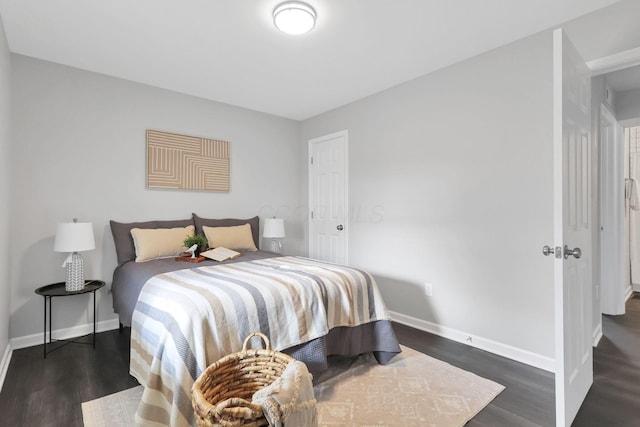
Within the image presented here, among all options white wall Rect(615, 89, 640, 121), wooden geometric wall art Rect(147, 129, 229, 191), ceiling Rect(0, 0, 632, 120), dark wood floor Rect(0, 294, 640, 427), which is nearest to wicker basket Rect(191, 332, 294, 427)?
dark wood floor Rect(0, 294, 640, 427)

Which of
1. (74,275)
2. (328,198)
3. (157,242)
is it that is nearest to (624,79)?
(328,198)

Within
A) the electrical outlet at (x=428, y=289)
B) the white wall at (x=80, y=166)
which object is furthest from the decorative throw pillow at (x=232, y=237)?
the electrical outlet at (x=428, y=289)

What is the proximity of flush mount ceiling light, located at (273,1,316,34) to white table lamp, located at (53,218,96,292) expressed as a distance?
7.15 feet

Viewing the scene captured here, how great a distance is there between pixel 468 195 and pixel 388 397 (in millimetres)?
1715

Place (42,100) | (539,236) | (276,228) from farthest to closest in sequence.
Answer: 1. (276,228)
2. (42,100)
3. (539,236)

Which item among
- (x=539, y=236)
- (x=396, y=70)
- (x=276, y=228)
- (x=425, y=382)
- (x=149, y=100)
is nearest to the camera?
(x=425, y=382)

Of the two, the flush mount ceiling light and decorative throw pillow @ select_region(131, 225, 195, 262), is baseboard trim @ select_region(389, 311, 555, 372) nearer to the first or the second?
decorative throw pillow @ select_region(131, 225, 195, 262)

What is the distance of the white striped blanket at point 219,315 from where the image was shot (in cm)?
156

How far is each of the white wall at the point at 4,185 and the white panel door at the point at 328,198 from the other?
2986mm

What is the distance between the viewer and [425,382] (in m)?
2.08

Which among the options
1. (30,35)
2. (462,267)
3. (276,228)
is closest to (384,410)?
(462,267)

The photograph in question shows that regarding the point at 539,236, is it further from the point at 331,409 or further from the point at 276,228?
the point at 276,228

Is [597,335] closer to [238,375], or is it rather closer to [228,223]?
[238,375]

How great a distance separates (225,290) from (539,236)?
219 centimetres
